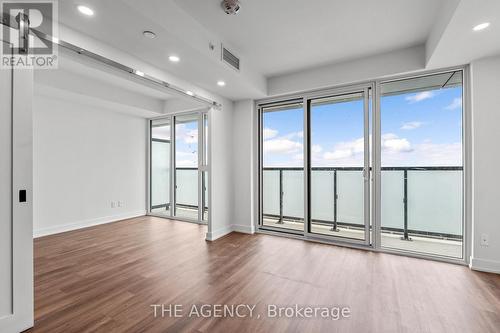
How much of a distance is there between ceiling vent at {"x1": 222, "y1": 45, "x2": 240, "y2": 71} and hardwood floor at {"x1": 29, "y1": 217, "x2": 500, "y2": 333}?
8.65 feet

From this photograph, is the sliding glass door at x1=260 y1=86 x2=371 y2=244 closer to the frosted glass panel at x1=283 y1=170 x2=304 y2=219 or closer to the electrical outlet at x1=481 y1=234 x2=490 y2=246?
the frosted glass panel at x1=283 y1=170 x2=304 y2=219

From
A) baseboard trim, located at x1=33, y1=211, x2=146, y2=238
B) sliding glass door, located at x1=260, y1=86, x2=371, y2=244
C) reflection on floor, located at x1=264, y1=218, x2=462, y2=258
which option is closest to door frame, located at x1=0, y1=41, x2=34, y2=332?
baseboard trim, located at x1=33, y1=211, x2=146, y2=238

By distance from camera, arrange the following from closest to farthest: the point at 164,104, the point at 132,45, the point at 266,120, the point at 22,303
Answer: the point at 22,303, the point at 132,45, the point at 266,120, the point at 164,104

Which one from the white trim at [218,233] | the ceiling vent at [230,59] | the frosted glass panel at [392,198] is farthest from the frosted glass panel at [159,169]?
the frosted glass panel at [392,198]

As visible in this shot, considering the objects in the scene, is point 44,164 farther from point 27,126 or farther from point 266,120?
point 266,120

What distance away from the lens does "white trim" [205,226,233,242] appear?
12.8ft

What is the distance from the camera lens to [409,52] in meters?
3.07

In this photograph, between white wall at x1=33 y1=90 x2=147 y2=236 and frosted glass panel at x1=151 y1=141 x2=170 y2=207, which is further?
frosted glass panel at x1=151 y1=141 x2=170 y2=207

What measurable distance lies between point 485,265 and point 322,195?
2.12 meters

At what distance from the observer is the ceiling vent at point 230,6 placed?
220 centimetres

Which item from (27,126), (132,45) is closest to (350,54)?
(132,45)

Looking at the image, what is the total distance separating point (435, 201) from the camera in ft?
10.8

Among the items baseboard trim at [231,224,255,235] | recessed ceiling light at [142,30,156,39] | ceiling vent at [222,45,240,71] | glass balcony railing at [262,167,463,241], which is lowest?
baseboard trim at [231,224,255,235]

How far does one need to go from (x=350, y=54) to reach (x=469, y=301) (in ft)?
10.3
